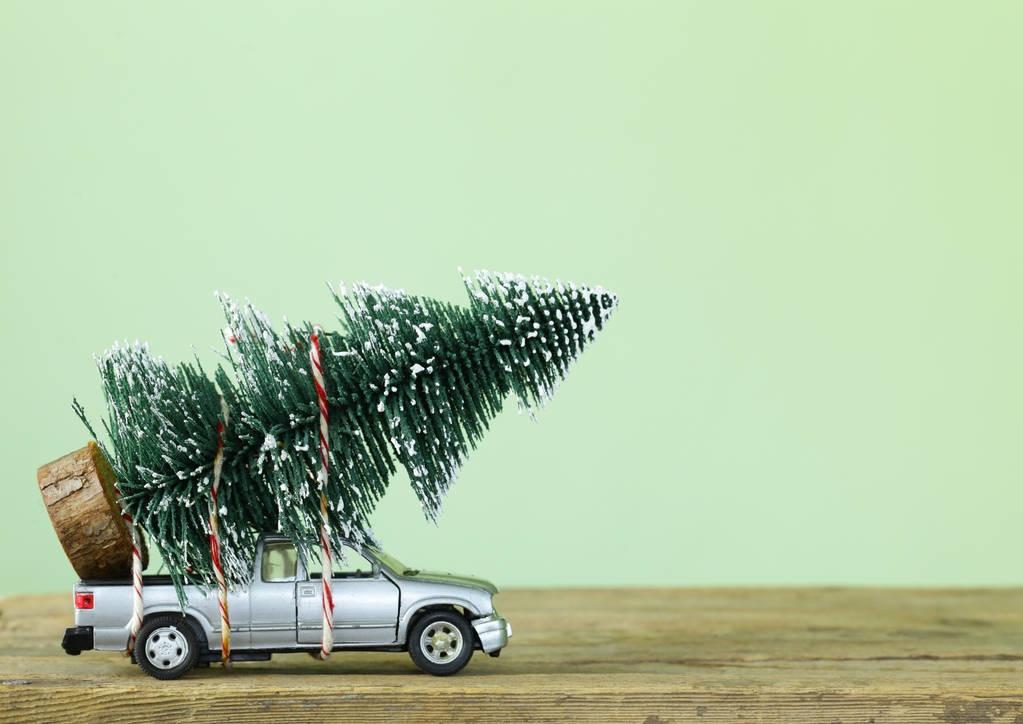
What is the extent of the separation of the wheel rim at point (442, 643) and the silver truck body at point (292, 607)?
0.13 ft

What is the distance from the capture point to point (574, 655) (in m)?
2.96

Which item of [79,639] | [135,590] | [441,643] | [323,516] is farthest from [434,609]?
[79,639]

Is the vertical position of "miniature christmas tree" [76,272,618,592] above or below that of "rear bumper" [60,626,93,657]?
above

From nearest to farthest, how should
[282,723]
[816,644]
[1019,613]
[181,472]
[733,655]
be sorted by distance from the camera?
1. [282,723]
2. [181,472]
3. [733,655]
4. [816,644]
5. [1019,613]

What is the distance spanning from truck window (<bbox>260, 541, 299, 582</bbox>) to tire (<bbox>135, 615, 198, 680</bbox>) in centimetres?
20

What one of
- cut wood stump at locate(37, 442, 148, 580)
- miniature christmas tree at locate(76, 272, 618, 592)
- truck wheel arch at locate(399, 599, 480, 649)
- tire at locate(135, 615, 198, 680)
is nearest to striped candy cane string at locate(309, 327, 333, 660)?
miniature christmas tree at locate(76, 272, 618, 592)

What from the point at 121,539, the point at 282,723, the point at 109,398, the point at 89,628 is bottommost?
the point at 282,723

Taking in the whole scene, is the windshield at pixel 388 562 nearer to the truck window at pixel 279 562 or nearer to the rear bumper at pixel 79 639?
the truck window at pixel 279 562

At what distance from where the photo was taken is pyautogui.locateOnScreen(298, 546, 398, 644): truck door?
2.55 m

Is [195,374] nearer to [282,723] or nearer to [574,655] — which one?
[282,723]

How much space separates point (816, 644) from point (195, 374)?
67.0 inches

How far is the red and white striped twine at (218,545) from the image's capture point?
250 centimetres

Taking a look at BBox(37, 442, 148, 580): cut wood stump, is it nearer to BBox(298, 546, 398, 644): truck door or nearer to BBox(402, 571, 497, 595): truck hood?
BBox(298, 546, 398, 644): truck door

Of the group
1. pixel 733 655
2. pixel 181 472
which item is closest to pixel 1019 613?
pixel 733 655
